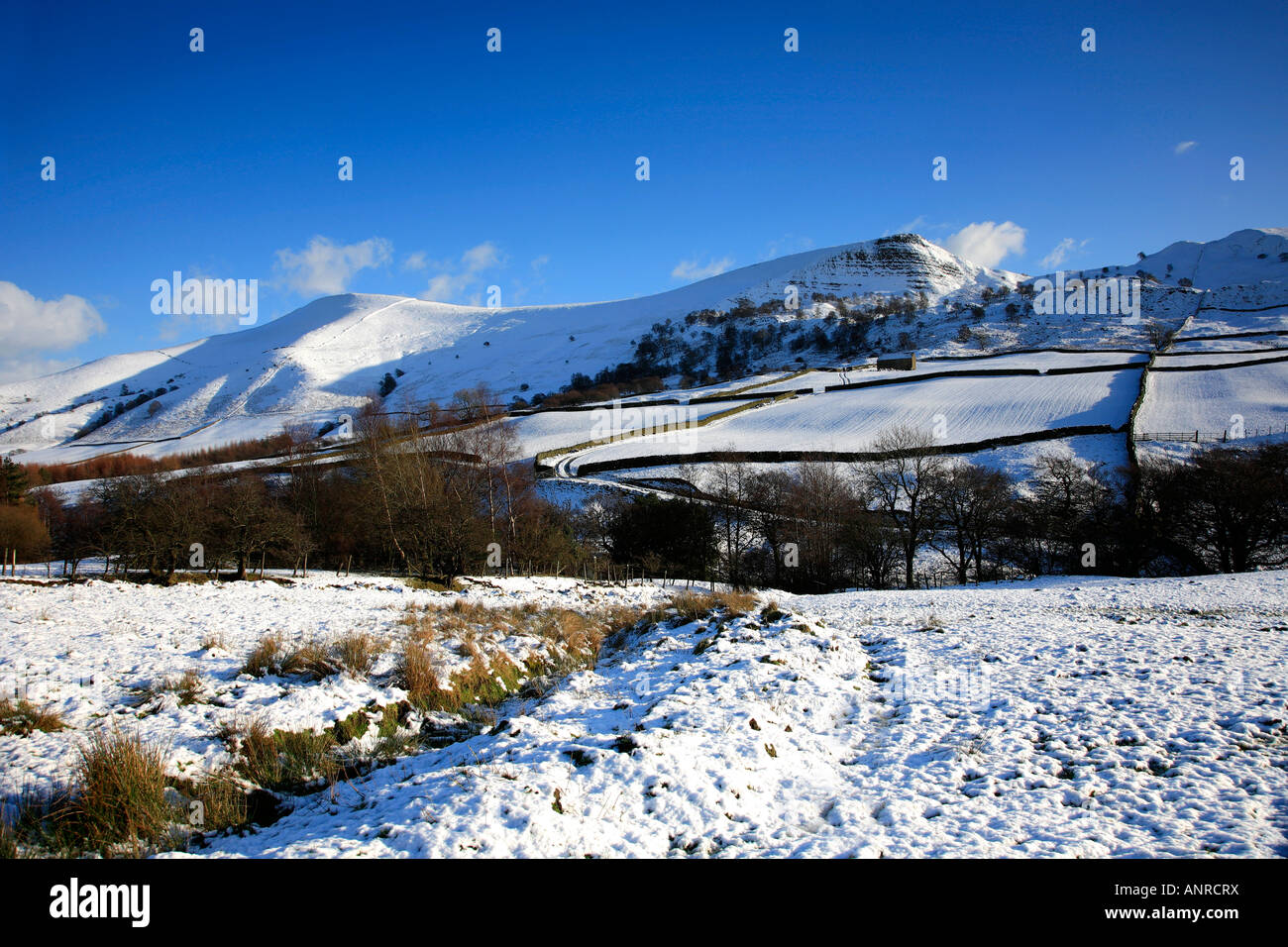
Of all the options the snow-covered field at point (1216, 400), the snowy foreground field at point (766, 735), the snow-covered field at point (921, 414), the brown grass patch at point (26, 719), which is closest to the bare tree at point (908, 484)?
the snow-covered field at point (921, 414)

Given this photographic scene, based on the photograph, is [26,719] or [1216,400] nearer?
[26,719]

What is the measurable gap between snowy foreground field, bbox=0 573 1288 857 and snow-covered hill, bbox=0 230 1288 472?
342 feet

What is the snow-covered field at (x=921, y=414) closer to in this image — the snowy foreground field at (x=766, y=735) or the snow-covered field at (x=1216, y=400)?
the snow-covered field at (x=1216, y=400)

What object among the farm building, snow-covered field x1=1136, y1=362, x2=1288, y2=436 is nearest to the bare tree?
snow-covered field x1=1136, y1=362, x2=1288, y2=436

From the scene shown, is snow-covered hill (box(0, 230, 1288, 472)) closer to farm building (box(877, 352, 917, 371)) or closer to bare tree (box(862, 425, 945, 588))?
farm building (box(877, 352, 917, 371))

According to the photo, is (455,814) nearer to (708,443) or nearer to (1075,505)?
(1075,505)

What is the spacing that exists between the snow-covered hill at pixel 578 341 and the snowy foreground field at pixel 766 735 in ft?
342

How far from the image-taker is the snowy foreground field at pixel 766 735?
514 cm

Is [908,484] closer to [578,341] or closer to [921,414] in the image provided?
[921,414]

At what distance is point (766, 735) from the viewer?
727cm

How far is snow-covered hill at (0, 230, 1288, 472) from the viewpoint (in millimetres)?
109812

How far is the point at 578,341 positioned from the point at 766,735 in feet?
526

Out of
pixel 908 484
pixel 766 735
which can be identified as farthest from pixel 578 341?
pixel 766 735

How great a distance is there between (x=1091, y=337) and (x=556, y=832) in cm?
12914
